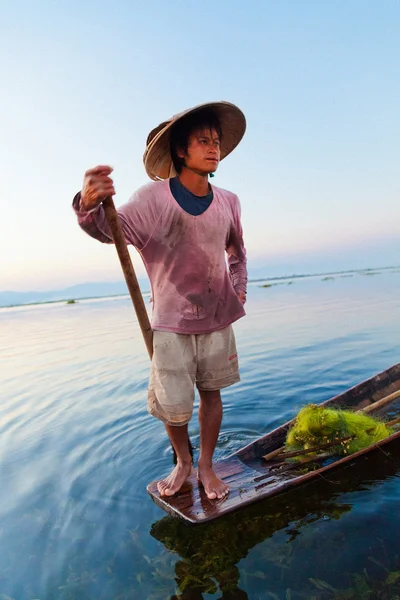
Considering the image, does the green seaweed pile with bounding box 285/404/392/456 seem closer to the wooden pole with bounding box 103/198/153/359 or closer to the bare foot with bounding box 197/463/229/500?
the bare foot with bounding box 197/463/229/500

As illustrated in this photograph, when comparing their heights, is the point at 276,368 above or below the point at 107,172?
below

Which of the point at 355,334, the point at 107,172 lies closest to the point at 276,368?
the point at 355,334

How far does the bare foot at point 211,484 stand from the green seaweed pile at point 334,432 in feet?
3.00

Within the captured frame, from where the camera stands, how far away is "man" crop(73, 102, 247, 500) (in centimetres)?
304

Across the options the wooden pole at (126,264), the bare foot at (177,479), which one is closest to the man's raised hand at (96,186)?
the wooden pole at (126,264)

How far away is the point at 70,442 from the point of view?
210 inches

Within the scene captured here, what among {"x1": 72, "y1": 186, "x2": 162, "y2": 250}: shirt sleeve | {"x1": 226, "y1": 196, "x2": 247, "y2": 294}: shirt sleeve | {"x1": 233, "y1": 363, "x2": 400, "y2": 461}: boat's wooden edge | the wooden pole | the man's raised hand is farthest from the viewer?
{"x1": 233, "y1": 363, "x2": 400, "y2": 461}: boat's wooden edge

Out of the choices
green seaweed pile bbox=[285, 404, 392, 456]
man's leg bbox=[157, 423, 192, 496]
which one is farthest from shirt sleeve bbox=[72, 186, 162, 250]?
green seaweed pile bbox=[285, 404, 392, 456]

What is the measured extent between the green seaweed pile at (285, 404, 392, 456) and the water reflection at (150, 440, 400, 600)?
15cm

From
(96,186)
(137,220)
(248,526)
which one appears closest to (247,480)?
(248,526)

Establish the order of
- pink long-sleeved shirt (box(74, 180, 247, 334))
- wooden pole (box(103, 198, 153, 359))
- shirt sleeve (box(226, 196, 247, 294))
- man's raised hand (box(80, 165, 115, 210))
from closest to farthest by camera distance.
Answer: man's raised hand (box(80, 165, 115, 210)), wooden pole (box(103, 198, 153, 359)), pink long-sleeved shirt (box(74, 180, 247, 334)), shirt sleeve (box(226, 196, 247, 294))

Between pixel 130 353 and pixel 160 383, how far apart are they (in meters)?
8.54

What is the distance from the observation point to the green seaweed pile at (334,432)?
3.81m

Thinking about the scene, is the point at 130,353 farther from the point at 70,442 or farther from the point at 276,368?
the point at 70,442
